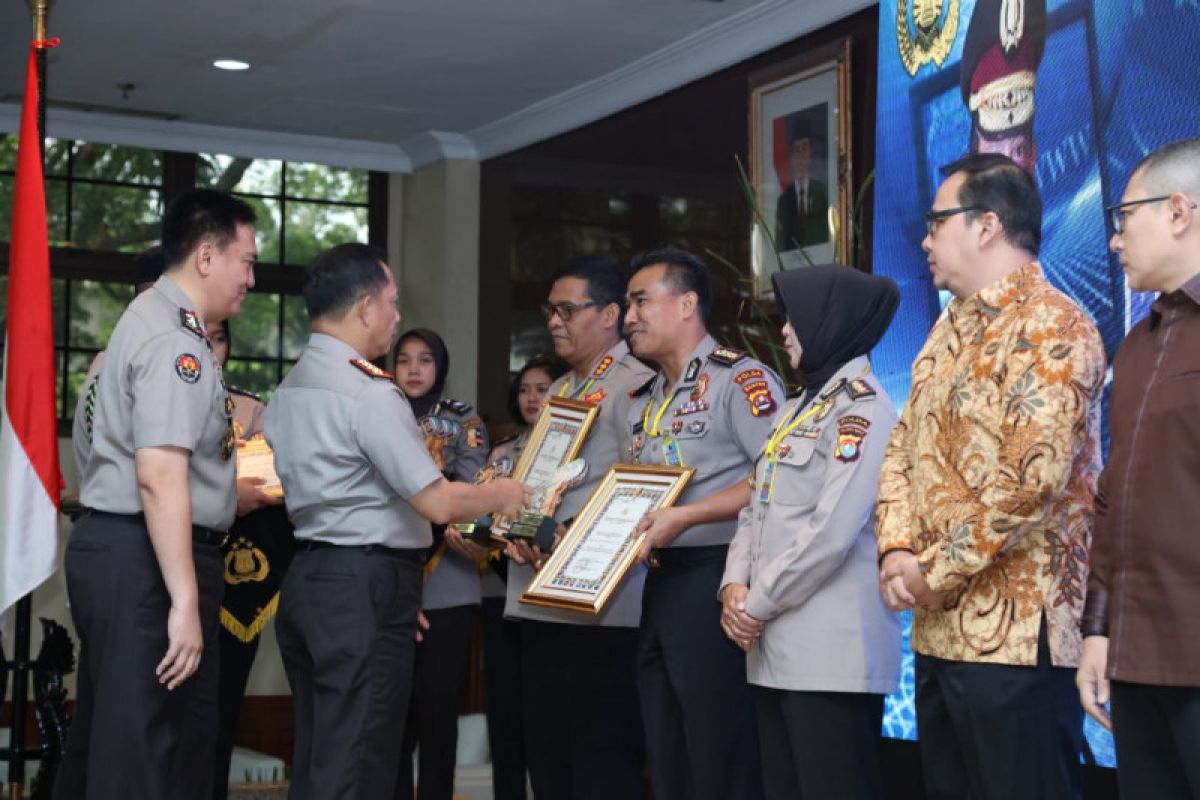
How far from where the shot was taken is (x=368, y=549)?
3244 mm

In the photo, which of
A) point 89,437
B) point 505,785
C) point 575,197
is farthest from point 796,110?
point 89,437

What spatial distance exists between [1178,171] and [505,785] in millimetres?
2955

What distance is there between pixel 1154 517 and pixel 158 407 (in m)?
1.87

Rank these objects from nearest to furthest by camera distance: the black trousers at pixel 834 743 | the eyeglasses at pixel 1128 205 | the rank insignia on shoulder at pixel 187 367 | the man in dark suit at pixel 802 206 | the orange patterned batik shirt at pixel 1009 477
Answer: the eyeglasses at pixel 1128 205
the orange patterned batik shirt at pixel 1009 477
the black trousers at pixel 834 743
the rank insignia on shoulder at pixel 187 367
the man in dark suit at pixel 802 206

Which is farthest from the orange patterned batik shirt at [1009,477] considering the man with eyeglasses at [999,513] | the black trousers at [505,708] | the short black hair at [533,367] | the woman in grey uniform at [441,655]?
the short black hair at [533,367]

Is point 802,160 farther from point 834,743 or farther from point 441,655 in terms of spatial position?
point 834,743

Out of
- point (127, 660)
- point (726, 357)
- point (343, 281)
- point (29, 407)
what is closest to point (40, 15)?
point (29, 407)

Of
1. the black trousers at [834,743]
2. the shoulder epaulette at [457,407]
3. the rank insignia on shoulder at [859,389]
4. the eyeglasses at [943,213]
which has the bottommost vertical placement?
the black trousers at [834,743]

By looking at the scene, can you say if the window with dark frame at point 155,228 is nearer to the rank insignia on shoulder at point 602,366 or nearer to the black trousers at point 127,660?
the rank insignia on shoulder at point 602,366

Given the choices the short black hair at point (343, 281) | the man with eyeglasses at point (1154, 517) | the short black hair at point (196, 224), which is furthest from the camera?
the short black hair at point (343, 281)

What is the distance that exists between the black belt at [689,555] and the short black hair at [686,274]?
60 cm

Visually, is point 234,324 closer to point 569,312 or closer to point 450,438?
point 450,438

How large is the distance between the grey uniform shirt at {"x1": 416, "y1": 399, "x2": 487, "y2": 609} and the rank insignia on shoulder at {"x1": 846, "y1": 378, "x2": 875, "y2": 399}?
1.64 meters

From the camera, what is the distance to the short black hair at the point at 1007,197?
2.53 metres
